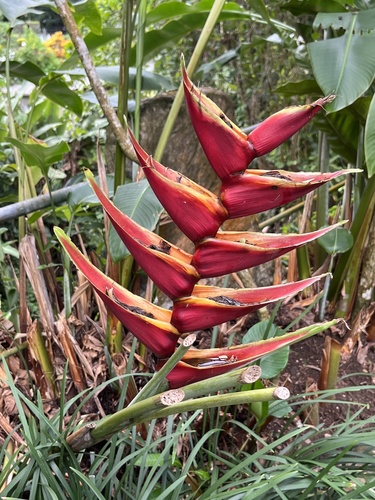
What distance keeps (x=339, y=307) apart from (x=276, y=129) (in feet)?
4.02

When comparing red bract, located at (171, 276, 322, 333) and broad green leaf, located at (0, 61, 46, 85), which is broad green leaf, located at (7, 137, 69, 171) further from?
red bract, located at (171, 276, 322, 333)

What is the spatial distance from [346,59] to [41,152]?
801 millimetres

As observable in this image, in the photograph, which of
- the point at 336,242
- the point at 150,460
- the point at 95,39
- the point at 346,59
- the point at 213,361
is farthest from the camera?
the point at 95,39

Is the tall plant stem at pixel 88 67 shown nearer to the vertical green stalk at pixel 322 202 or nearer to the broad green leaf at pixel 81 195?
the broad green leaf at pixel 81 195

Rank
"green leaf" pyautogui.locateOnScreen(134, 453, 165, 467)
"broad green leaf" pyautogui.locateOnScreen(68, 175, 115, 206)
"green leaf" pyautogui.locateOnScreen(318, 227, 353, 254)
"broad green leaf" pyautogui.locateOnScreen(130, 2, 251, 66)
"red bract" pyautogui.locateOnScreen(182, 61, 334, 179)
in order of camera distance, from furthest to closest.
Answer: "broad green leaf" pyautogui.locateOnScreen(130, 2, 251, 66), "green leaf" pyautogui.locateOnScreen(318, 227, 353, 254), "broad green leaf" pyautogui.locateOnScreen(68, 175, 115, 206), "green leaf" pyautogui.locateOnScreen(134, 453, 165, 467), "red bract" pyautogui.locateOnScreen(182, 61, 334, 179)

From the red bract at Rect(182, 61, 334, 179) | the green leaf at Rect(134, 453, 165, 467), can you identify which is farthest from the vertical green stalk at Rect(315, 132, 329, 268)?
the red bract at Rect(182, 61, 334, 179)

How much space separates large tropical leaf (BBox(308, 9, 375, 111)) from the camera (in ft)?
4.08

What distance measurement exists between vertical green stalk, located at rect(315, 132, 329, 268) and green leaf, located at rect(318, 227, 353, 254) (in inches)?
9.6

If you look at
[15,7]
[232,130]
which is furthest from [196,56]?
[232,130]

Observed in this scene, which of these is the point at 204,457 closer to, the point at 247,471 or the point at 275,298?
the point at 247,471

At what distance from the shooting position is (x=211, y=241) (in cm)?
63

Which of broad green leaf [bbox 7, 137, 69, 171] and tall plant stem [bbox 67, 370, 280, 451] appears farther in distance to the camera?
broad green leaf [bbox 7, 137, 69, 171]

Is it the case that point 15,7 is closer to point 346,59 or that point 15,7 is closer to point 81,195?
point 81,195

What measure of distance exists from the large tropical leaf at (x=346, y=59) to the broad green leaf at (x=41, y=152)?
26.2 inches
